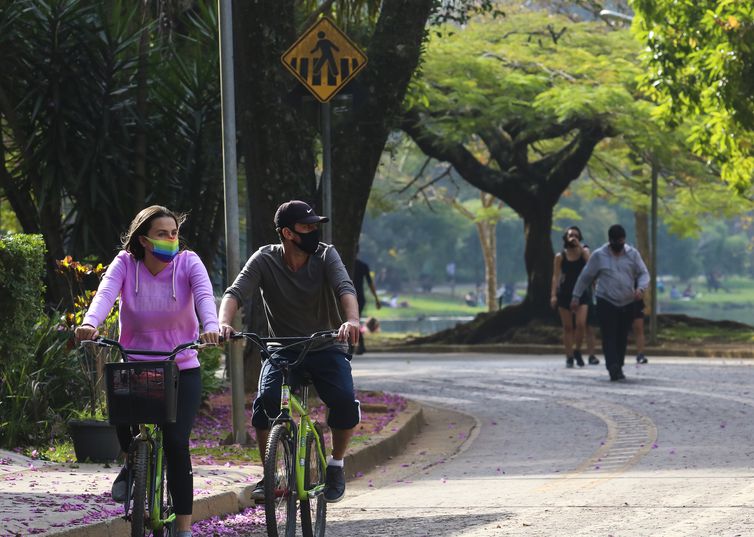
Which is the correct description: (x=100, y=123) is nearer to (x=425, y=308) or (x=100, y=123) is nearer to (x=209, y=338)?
(x=209, y=338)

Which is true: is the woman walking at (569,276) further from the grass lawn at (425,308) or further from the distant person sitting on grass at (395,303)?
the distant person sitting on grass at (395,303)

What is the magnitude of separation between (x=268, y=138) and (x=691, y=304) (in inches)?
4186

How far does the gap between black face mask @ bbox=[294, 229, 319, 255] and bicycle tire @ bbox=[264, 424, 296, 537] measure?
85cm

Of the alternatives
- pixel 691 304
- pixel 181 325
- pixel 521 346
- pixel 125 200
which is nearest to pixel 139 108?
pixel 125 200

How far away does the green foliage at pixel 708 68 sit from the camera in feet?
64.4

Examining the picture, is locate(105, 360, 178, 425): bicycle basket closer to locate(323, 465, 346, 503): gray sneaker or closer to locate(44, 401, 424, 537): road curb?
locate(44, 401, 424, 537): road curb

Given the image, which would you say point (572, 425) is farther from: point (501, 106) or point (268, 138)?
point (501, 106)

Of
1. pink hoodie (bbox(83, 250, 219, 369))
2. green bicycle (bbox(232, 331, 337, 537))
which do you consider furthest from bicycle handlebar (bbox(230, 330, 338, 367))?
pink hoodie (bbox(83, 250, 219, 369))

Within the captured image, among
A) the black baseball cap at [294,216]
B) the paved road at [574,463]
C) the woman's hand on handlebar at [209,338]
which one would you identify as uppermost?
the black baseball cap at [294,216]

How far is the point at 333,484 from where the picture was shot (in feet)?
24.9

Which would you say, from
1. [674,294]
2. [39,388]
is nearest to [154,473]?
[39,388]

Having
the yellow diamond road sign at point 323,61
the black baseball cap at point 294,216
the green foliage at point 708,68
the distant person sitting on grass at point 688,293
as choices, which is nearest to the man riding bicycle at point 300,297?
the black baseball cap at point 294,216

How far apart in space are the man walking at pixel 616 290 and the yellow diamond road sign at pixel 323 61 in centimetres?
648

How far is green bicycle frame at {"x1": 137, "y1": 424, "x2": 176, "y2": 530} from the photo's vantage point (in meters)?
6.59
